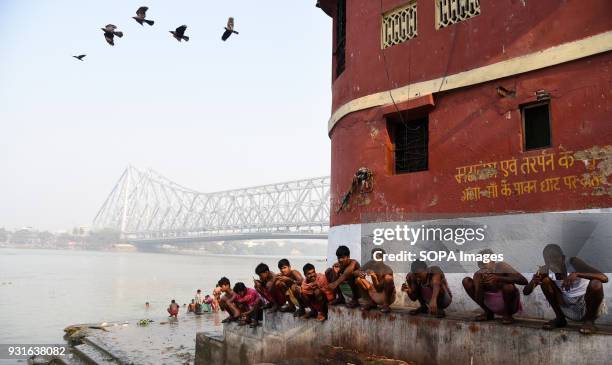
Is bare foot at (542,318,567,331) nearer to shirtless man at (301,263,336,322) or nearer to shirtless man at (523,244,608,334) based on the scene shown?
shirtless man at (523,244,608,334)

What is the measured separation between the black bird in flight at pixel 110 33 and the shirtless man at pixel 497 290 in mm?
5937

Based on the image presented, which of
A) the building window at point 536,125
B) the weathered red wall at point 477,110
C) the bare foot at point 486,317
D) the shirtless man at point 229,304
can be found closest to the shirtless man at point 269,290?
the shirtless man at point 229,304

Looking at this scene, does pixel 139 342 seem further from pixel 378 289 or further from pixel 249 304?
pixel 378 289

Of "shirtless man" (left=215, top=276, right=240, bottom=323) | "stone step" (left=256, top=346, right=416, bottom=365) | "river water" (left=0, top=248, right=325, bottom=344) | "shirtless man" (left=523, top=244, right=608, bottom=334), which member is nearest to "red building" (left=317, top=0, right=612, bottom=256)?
"shirtless man" (left=523, top=244, right=608, bottom=334)

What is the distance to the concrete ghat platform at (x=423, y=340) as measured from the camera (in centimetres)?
417

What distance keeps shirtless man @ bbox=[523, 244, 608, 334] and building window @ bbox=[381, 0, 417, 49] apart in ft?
12.7

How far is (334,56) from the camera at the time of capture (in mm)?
9375

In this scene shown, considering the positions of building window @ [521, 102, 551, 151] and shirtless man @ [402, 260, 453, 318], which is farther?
building window @ [521, 102, 551, 151]

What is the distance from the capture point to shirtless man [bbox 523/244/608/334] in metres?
4.22

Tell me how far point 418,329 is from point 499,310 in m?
0.83

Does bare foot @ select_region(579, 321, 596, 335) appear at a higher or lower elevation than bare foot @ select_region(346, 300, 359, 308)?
higher

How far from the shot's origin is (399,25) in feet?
24.4

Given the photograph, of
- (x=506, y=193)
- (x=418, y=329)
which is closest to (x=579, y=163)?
(x=506, y=193)

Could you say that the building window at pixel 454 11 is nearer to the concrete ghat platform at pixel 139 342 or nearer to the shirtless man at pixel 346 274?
the shirtless man at pixel 346 274
